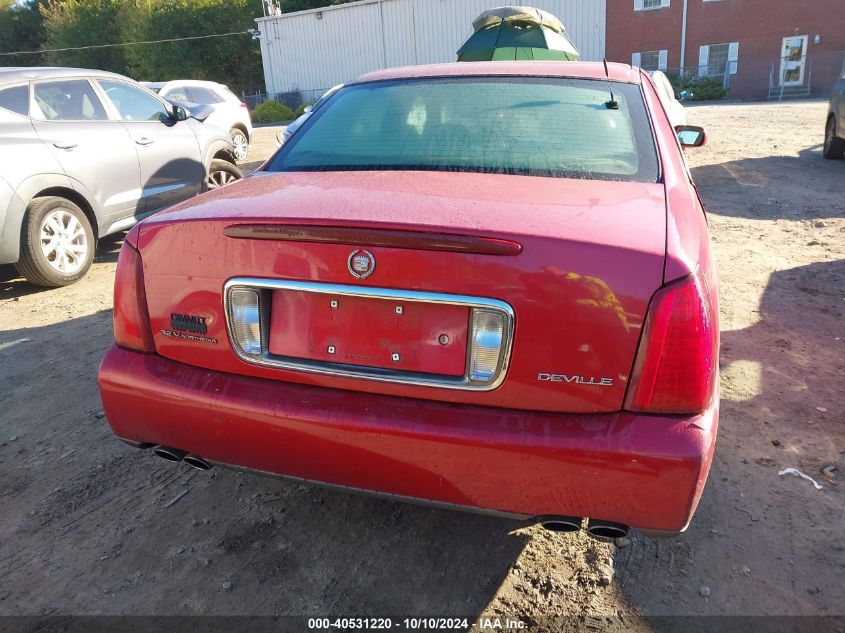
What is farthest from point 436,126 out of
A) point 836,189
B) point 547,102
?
point 836,189

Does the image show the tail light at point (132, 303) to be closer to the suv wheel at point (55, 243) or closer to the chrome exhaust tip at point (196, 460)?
the chrome exhaust tip at point (196, 460)

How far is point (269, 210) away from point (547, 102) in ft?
4.32

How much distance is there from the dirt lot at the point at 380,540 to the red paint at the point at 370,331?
84 centimetres

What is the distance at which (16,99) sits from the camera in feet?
17.0

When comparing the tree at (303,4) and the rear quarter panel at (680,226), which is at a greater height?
the tree at (303,4)

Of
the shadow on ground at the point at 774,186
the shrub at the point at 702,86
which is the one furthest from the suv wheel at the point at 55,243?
the shrub at the point at 702,86

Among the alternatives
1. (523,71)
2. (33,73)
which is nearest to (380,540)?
(523,71)

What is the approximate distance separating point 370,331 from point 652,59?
3415 cm

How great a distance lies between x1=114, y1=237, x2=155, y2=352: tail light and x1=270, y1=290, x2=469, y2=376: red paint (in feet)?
1.69

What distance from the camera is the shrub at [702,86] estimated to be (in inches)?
1141

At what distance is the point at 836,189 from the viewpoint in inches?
319

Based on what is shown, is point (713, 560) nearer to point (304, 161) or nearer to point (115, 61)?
point (304, 161)

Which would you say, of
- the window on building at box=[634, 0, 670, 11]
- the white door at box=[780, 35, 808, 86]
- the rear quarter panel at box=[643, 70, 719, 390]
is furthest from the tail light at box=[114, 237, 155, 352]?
the white door at box=[780, 35, 808, 86]

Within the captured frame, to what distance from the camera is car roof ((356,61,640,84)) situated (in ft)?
9.32
